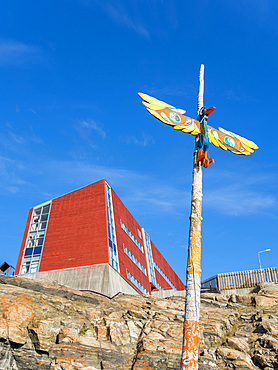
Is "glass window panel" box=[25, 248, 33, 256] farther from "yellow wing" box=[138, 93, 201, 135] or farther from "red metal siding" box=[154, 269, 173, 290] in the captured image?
"yellow wing" box=[138, 93, 201, 135]

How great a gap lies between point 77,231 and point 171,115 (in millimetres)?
31900

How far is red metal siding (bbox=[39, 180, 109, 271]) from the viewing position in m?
39.9

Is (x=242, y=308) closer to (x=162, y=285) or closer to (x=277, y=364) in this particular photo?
(x=277, y=364)

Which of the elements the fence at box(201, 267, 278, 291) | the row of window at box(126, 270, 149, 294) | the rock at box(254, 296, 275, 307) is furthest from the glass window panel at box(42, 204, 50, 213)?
the rock at box(254, 296, 275, 307)

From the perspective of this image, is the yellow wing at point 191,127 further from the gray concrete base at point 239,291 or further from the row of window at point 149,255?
the row of window at point 149,255

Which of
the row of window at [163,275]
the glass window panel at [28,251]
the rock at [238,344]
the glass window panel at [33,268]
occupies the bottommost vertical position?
the rock at [238,344]

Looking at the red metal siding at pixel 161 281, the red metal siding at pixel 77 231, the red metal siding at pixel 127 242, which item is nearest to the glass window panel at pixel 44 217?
the red metal siding at pixel 77 231

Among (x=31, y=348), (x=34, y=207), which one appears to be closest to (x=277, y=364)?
(x=31, y=348)

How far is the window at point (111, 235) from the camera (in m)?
40.0

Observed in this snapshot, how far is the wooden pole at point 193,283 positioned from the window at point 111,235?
28504 mm

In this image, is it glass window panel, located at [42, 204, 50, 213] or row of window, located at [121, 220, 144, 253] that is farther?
row of window, located at [121, 220, 144, 253]

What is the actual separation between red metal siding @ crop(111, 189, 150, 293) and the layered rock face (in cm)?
1464

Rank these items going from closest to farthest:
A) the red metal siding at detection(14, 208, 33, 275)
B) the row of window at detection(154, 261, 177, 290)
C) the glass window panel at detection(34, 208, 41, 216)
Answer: the red metal siding at detection(14, 208, 33, 275) → the glass window panel at detection(34, 208, 41, 216) → the row of window at detection(154, 261, 177, 290)

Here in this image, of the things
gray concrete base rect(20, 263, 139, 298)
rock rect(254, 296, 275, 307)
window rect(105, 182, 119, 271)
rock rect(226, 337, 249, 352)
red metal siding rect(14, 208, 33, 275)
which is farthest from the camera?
red metal siding rect(14, 208, 33, 275)
